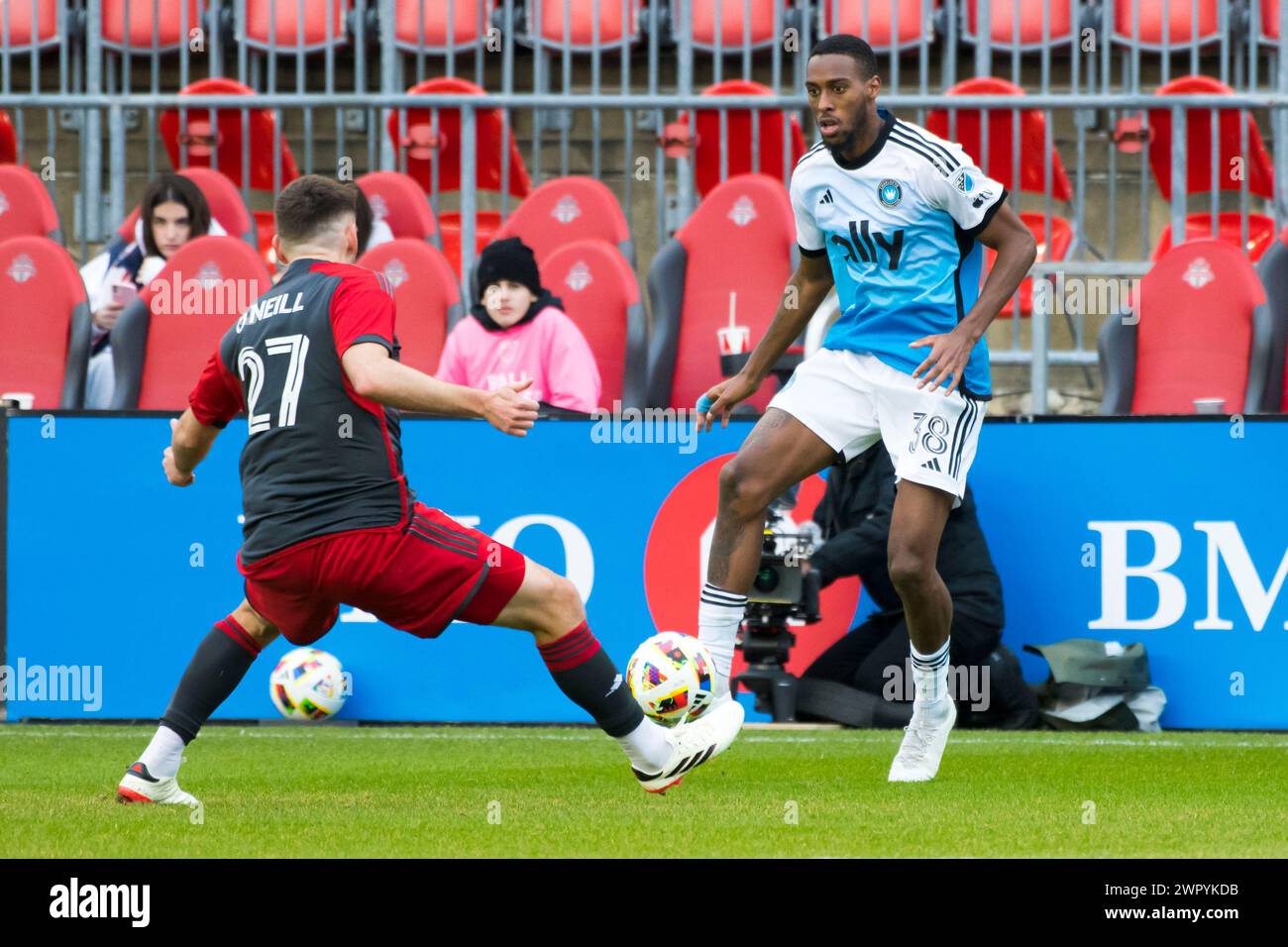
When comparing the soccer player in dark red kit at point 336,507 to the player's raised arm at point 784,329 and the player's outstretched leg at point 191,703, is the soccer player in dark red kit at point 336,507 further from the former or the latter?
the player's raised arm at point 784,329

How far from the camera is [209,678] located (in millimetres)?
5785

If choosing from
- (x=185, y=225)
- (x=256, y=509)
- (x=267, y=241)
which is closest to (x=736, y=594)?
(x=256, y=509)

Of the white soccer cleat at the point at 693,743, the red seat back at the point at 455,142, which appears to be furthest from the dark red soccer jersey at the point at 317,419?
the red seat back at the point at 455,142

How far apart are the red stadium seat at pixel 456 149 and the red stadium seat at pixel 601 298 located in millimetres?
1394

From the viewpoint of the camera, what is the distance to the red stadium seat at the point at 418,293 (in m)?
10.6

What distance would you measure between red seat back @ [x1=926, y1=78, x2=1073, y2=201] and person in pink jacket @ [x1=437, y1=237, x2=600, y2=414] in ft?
9.07

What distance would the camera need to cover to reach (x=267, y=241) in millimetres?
12914

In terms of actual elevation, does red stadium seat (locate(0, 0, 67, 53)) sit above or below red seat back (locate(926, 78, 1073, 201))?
above

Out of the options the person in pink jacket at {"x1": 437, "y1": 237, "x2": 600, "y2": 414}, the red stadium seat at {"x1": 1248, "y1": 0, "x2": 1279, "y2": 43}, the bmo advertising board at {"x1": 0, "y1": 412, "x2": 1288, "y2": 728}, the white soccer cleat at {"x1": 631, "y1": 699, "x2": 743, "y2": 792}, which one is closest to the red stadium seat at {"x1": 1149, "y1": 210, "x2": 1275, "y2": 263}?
the red stadium seat at {"x1": 1248, "y1": 0, "x2": 1279, "y2": 43}

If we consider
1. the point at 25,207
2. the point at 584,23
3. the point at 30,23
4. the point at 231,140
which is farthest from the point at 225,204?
the point at 584,23

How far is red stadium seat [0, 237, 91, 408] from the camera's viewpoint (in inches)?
408

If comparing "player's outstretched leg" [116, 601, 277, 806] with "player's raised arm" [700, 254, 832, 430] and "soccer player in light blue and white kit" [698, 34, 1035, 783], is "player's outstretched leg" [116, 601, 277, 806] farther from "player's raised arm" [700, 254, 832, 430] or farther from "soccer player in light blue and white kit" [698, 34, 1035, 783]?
"player's raised arm" [700, 254, 832, 430]
